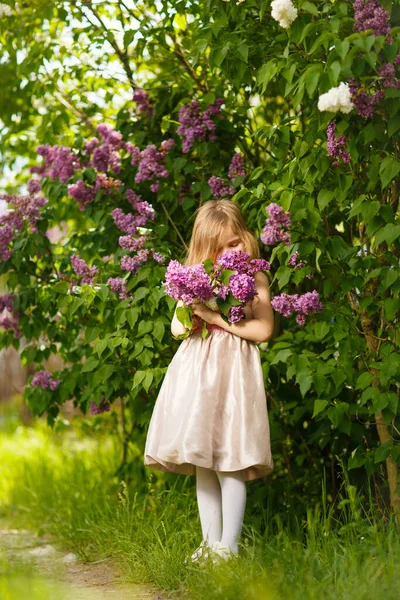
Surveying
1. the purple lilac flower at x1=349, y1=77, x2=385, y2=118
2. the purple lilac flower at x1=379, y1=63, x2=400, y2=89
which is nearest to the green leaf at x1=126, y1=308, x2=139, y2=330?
the purple lilac flower at x1=349, y1=77, x2=385, y2=118

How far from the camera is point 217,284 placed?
302cm

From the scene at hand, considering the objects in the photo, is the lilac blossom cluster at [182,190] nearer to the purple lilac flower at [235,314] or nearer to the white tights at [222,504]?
the purple lilac flower at [235,314]

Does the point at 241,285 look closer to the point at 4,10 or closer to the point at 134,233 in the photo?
the point at 134,233

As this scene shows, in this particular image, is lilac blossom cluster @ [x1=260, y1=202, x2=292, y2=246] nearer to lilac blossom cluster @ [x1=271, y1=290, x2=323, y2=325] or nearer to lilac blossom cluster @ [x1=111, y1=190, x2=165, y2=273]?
lilac blossom cluster @ [x1=271, y1=290, x2=323, y2=325]

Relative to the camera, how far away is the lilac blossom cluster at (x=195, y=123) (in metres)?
3.86

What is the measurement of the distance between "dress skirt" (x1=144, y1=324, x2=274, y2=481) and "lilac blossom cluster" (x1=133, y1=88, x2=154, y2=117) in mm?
1521

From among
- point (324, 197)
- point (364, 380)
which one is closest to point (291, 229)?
point (324, 197)

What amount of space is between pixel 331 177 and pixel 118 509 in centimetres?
201

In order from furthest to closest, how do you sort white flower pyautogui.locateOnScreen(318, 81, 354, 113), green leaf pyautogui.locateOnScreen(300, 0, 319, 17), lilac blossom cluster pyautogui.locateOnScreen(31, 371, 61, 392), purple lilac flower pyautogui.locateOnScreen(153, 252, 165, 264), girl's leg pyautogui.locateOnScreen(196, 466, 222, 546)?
lilac blossom cluster pyautogui.locateOnScreen(31, 371, 61, 392), purple lilac flower pyautogui.locateOnScreen(153, 252, 165, 264), girl's leg pyautogui.locateOnScreen(196, 466, 222, 546), green leaf pyautogui.locateOnScreen(300, 0, 319, 17), white flower pyautogui.locateOnScreen(318, 81, 354, 113)

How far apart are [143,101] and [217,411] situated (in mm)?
1875

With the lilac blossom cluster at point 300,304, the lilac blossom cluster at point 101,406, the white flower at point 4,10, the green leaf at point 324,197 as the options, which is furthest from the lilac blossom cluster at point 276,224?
the white flower at point 4,10

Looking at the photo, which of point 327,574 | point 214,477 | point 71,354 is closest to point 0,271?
point 71,354

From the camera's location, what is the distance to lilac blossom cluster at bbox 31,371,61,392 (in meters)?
4.18

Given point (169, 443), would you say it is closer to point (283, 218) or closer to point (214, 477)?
point (214, 477)
